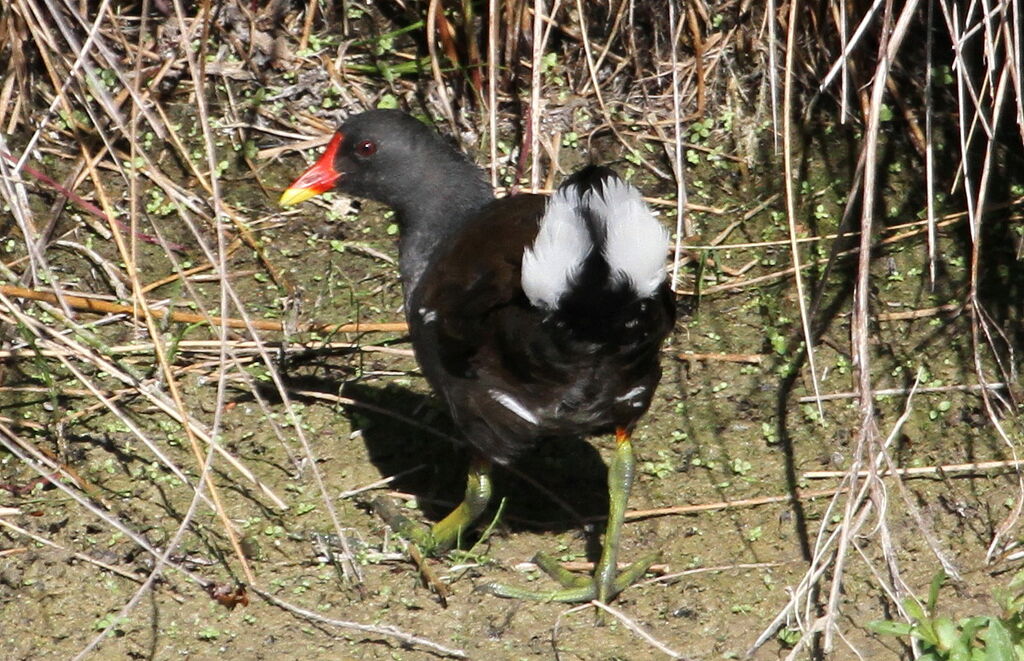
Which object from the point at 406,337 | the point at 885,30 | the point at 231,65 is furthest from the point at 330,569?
the point at 231,65

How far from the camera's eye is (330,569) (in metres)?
3.15

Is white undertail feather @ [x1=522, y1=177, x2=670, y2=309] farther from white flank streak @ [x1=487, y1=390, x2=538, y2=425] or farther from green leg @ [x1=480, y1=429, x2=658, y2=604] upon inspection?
green leg @ [x1=480, y1=429, x2=658, y2=604]

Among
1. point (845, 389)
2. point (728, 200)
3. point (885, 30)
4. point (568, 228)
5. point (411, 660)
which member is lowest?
point (411, 660)

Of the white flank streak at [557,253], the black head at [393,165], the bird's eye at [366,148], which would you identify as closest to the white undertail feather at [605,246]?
the white flank streak at [557,253]

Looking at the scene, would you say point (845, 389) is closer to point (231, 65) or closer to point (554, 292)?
point (554, 292)

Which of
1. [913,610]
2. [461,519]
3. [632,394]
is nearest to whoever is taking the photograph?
[913,610]

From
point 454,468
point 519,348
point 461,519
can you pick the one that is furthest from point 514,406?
point 454,468

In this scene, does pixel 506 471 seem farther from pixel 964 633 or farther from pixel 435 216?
pixel 964 633

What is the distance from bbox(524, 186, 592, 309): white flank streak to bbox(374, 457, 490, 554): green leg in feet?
2.63

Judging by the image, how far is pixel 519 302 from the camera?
2805 mm

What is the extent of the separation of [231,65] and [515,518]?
84.2 inches

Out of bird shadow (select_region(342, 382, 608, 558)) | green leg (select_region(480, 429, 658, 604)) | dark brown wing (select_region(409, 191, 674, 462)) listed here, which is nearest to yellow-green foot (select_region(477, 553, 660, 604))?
green leg (select_region(480, 429, 658, 604))

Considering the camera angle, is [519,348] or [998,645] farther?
[519,348]

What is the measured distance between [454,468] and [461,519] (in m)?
0.37
